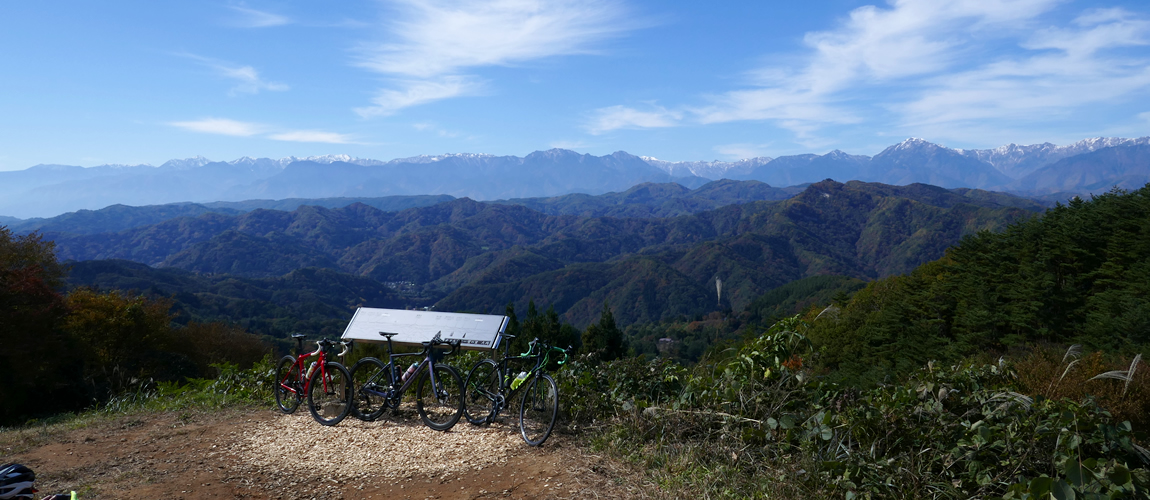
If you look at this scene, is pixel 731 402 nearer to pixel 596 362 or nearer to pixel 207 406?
pixel 596 362

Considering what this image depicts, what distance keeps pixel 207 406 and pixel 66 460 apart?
6.63 ft

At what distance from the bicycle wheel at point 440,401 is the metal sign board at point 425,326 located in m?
0.51

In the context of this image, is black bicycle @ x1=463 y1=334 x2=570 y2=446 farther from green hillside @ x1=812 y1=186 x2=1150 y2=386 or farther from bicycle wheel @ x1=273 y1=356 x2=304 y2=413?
green hillside @ x1=812 y1=186 x2=1150 y2=386

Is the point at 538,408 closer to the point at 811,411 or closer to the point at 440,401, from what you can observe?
the point at 440,401

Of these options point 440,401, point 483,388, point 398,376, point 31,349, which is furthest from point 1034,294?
point 31,349

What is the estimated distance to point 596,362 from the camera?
21.2ft

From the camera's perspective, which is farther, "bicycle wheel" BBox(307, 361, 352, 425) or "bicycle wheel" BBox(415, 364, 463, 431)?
"bicycle wheel" BBox(307, 361, 352, 425)

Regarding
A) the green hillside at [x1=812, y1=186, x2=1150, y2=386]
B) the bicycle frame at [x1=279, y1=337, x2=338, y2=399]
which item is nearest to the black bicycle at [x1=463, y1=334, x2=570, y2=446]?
the bicycle frame at [x1=279, y1=337, x2=338, y2=399]

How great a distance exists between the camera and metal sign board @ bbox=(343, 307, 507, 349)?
6.66 m

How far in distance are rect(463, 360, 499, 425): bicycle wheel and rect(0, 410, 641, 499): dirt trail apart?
0.45 ft

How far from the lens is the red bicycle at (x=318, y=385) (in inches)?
239

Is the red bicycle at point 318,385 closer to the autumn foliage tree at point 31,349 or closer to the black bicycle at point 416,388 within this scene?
the black bicycle at point 416,388

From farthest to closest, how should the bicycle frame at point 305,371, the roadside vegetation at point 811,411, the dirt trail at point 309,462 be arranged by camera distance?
the bicycle frame at point 305,371
the dirt trail at point 309,462
the roadside vegetation at point 811,411

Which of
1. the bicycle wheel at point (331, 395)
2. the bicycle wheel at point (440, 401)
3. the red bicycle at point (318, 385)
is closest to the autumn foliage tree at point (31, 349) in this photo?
the red bicycle at point (318, 385)
